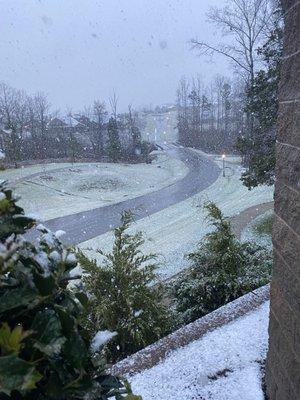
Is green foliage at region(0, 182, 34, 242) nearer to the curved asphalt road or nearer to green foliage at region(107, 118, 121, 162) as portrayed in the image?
the curved asphalt road

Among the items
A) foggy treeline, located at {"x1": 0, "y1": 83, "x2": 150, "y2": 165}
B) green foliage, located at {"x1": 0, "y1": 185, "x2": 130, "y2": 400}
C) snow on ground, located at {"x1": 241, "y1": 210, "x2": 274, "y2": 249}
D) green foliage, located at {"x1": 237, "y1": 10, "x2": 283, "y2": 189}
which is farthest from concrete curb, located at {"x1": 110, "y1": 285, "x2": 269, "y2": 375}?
foggy treeline, located at {"x1": 0, "y1": 83, "x2": 150, "y2": 165}

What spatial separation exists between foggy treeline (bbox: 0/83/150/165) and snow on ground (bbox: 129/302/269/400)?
34119mm

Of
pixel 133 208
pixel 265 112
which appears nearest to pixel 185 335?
pixel 265 112

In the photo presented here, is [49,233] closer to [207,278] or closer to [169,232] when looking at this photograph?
[207,278]

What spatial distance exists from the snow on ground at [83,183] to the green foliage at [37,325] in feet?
68.1

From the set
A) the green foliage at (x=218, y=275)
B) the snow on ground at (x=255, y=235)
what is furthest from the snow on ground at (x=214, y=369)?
the snow on ground at (x=255, y=235)

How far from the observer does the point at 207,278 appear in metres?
5.51

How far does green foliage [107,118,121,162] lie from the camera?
40.1 metres

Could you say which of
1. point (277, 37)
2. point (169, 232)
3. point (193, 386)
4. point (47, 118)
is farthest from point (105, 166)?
point (193, 386)

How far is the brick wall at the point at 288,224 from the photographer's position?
5.22ft

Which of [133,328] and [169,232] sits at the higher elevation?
[133,328]

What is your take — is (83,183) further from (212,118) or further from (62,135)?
(212,118)

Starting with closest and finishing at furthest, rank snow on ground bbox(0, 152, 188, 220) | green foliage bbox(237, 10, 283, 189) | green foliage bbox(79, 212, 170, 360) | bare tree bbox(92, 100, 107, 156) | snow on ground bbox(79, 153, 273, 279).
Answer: green foliage bbox(79, 212, 170, 360), green foliage bbox(237, 10, 283, 189), snow on ground bbox(79, 153, 273, 279), snow on ground bbox(0, 152, 188, 220), bare tree bbox(92, 100, 107, 156)

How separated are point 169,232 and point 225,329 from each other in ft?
44.0
